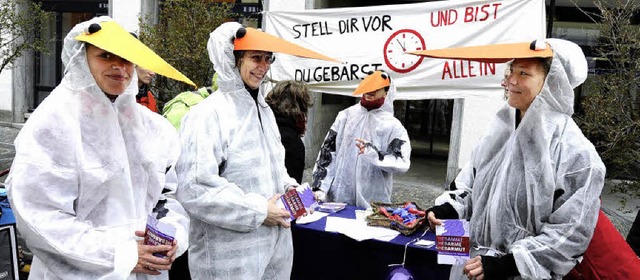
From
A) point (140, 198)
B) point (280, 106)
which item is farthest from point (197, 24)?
point (140, 198)

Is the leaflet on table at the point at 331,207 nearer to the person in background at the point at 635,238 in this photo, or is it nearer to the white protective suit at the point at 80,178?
the person in background at the point at 635,238

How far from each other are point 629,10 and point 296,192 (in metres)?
4.46

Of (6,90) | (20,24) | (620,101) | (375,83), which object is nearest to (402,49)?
(375,83)

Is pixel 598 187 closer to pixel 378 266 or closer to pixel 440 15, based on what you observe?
pixel 378 266

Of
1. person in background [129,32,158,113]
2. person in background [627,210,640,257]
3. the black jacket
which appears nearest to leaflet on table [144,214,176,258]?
the black jacket

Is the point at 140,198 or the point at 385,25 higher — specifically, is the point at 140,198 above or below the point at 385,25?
below

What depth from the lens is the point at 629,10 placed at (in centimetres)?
564

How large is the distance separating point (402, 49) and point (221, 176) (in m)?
4.06

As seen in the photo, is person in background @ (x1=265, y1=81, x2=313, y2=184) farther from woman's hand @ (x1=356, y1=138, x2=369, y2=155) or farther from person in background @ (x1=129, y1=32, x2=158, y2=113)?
person in background @ (x1=129, y1=32, x2=158, y2=113)

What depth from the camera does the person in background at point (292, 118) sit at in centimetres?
381

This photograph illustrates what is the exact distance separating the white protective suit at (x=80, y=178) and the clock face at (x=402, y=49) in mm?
4582

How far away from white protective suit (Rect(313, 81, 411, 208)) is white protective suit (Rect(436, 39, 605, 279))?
1996 millimetres

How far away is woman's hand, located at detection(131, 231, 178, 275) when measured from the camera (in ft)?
6.48

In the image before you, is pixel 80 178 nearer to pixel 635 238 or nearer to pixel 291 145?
pixel 291 145
